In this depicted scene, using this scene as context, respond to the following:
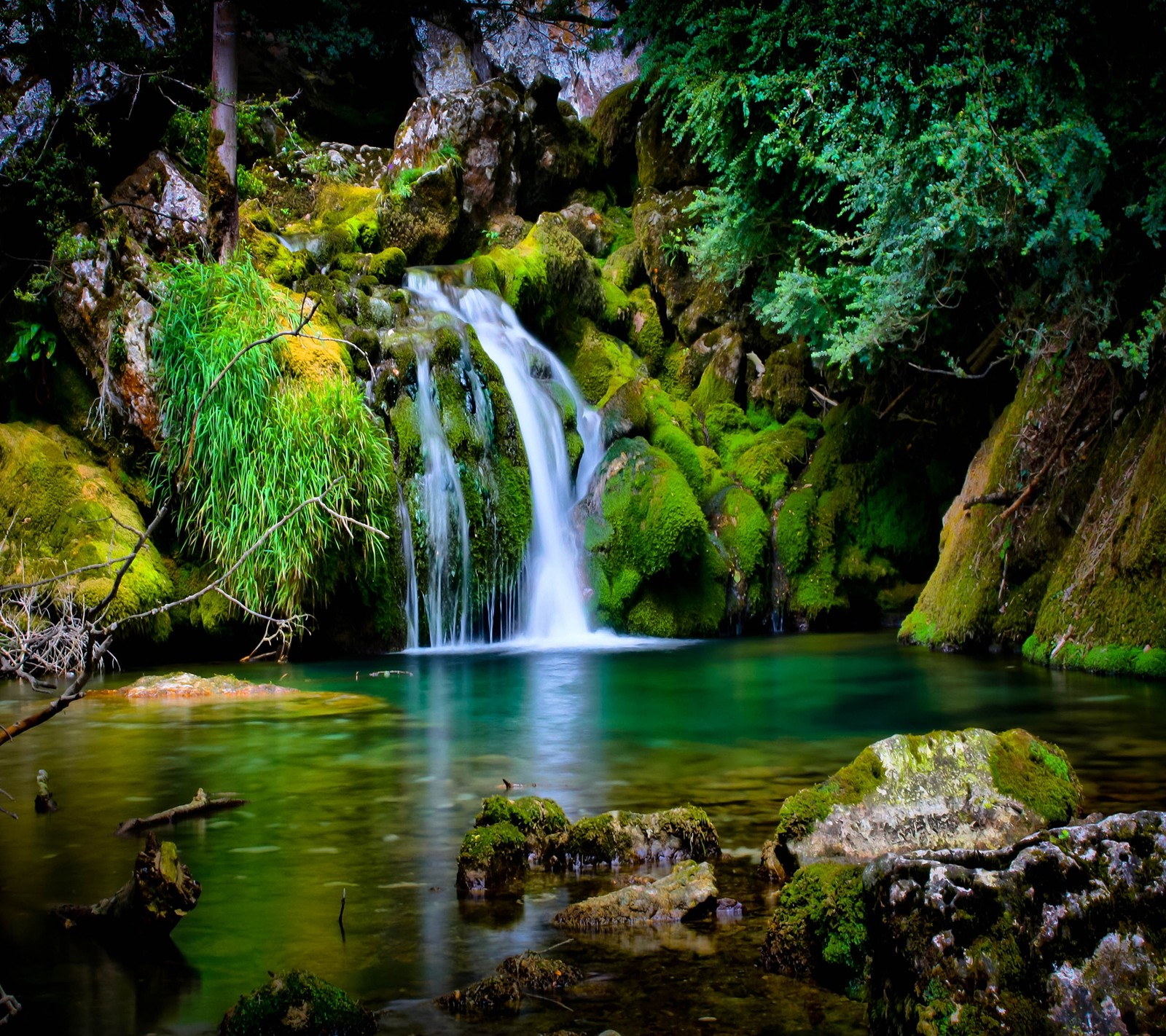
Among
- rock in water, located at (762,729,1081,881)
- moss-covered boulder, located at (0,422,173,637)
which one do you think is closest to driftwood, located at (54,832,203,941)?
rock in water, located at (762,729,1081,881)

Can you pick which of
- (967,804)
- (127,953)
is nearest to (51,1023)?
(127,953)

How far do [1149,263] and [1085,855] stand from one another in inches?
353

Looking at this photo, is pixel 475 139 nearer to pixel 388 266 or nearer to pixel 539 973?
pixel 388 266

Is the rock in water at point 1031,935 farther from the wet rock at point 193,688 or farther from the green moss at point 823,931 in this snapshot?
the wet rock at point 193,688

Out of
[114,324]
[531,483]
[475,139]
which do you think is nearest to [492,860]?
[114,324]

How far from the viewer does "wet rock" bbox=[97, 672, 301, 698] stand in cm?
884

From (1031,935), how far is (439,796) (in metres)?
3.52

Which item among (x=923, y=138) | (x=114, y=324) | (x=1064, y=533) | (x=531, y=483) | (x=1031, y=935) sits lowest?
(x=1031, y=935)

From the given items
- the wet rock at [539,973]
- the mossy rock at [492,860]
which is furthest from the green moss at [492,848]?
the wet rock at [539,973]

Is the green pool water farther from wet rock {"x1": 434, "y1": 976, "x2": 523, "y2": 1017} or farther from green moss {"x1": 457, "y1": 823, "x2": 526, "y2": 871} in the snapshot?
green moss {"x1": 457, "y1": 823, "x2": 526, "y2": 871}

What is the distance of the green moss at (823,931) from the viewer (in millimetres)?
2879

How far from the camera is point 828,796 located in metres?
3.97

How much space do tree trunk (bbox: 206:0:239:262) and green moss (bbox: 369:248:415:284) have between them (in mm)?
2129

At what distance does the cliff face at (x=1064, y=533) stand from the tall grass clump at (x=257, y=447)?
6065mm
